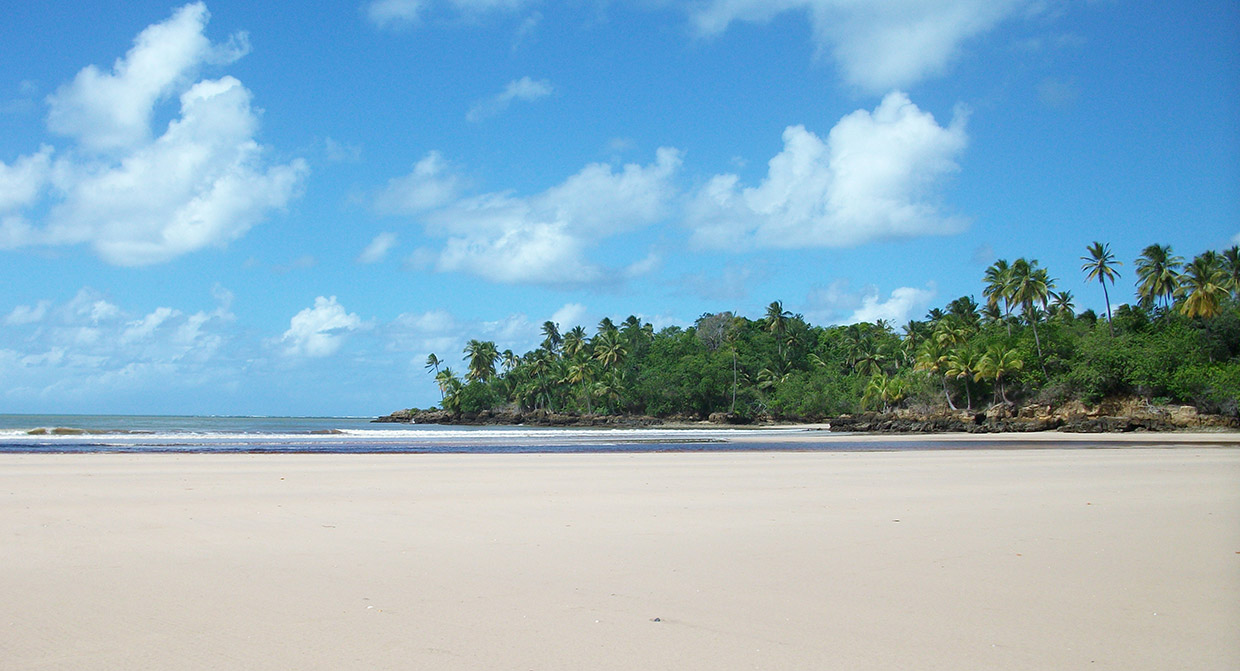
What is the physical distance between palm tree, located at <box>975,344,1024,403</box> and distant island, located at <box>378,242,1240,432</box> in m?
0.13

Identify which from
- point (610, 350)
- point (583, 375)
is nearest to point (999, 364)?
point (610, 350)

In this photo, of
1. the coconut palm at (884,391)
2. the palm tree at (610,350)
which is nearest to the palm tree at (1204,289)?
the coconut palm at (884,391)

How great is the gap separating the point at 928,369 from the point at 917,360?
6.28 feet

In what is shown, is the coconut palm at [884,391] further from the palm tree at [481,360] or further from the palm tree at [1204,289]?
the palm tree at [481,360]

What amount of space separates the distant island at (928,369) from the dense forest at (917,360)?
0.51ft

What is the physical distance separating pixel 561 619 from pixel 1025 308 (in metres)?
68.0

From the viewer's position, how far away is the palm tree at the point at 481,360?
11450cm

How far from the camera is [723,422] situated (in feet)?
276

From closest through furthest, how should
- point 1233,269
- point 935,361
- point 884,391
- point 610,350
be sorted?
1. point 1233,269
2. point 935,361
3. point 884,391
4. point 610,350

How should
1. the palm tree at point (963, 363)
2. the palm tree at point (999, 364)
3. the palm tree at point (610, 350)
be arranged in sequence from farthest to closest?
the palm tree at point (610, 350) < the palm tree at point (963, 363) < the palm tree at point (999, 364)

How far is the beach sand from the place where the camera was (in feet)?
12.0

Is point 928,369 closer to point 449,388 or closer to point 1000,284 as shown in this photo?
point 1000,284

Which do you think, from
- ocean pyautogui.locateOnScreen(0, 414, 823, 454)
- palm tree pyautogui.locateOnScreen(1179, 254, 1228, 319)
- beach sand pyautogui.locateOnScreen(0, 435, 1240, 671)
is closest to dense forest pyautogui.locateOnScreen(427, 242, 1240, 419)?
palm tree pyautogui.locateOnScreen(1179, 254, 1228, 319)

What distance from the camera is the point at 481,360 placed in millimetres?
114625
